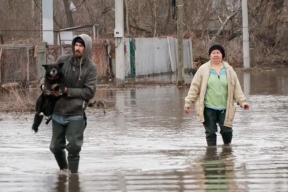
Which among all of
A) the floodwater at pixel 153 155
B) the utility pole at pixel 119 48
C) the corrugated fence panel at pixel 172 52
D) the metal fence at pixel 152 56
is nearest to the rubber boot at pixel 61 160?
the floodwater at pixel 153 155

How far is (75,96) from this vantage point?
891 cm

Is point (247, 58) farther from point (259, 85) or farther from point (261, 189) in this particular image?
point (261, 189)

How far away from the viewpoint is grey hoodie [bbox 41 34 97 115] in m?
8.95

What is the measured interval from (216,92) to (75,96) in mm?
2811

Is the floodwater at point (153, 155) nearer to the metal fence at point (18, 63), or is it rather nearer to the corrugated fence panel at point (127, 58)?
the metal fence at point (18, 63)

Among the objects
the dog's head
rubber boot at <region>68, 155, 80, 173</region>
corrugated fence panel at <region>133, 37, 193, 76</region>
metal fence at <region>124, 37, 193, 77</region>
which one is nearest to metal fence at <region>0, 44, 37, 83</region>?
metal fence at <region>124, 37, 193, 77</region>

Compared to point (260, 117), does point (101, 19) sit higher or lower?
higher

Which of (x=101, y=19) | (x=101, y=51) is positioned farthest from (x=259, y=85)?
(x=101, y=19)

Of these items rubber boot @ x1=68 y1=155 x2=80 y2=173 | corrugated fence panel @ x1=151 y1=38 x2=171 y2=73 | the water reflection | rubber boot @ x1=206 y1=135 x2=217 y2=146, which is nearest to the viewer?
the water reflection

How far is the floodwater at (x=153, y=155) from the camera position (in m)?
8.49

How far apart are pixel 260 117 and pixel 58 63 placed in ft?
24.9

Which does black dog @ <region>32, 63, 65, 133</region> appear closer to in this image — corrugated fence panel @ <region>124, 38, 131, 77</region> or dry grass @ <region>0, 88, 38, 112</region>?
dry grass @ <region>0, 88, 38, 112</region>

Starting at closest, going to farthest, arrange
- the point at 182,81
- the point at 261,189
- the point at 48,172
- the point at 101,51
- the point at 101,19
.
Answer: the point at 261,189, the point at 48,172, the point at 182,81, the point at 101,51, the point at 101,19

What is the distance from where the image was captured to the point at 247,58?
3822 centimetres
